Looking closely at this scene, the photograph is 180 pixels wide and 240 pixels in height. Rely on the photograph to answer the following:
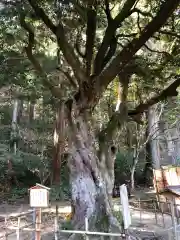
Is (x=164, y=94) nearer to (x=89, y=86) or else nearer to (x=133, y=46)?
A: (x=133, y=46)

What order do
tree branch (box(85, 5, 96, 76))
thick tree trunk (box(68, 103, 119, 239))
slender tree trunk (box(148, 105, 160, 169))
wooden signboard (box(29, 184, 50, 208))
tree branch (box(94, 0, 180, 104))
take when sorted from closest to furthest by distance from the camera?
1. wooden signboard (box(29, 184, 50, 208))
2. tree branch (box(94, 0, 180, 104))
3. thick tree trunk (box(68, 103, 119, 239))
4. tree branch (box(85, 5, 96, 76))
5. slender tree trunk (box(148, 105, 160, 169))

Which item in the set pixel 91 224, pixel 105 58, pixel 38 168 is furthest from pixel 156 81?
pixel 38 168

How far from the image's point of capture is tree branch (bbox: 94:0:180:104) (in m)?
7.30

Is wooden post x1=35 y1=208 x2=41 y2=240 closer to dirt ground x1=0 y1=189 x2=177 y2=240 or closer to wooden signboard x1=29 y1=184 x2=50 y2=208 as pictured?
wooden signboard x1=29 y1=184 x2=50 y2=208

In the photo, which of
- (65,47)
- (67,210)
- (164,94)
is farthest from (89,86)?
(67,210)

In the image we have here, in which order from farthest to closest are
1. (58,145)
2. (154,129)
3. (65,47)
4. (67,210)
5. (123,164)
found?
1. (123,164)
2. (154,129)
3. (58,145)
4. (67,210)
5. (65,47)

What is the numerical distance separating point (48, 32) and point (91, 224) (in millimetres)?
6507

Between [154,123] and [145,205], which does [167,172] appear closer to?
[145,205]

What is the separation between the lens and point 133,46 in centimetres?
809

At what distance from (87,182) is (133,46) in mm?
3424

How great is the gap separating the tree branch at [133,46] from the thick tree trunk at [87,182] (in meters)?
1.01

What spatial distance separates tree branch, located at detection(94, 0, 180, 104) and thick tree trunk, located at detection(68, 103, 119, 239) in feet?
3.33

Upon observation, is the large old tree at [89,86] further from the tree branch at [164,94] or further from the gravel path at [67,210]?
the gravel path at [67,210]

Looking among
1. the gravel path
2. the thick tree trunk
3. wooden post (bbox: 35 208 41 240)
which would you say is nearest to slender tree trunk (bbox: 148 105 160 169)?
the gravel path
